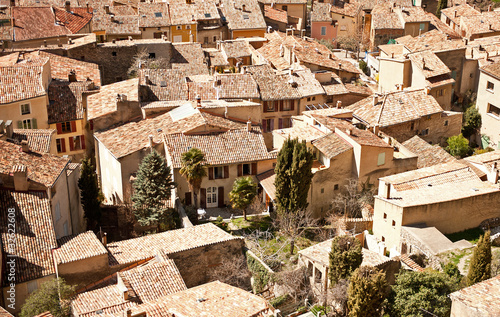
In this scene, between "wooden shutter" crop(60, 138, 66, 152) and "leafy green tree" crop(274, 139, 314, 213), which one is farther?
"wooden shutter" crop(60, 138, 66, 152)

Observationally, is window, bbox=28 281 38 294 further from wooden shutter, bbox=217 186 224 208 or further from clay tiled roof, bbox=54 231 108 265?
wooden shutter, bbox=217 186 224 208

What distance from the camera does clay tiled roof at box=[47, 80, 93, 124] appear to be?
55.6m

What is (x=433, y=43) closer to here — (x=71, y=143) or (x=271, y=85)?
(x=271, y=85)

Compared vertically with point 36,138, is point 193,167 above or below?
below

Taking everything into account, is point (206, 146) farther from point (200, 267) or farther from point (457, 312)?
point (457, 312)

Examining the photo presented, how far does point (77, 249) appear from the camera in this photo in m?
37.3

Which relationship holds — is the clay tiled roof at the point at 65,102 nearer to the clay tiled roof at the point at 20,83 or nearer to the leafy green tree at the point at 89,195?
the clay tiled roof at the point at 20,83

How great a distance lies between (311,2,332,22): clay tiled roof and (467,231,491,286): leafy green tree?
58581 millimetres

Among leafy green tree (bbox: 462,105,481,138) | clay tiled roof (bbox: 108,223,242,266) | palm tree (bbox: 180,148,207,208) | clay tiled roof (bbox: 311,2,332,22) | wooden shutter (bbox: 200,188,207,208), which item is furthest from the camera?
clay tiled roof (bbox: 311,2,332,22)

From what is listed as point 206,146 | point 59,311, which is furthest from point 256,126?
point 59,311

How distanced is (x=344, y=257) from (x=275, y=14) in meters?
57.9

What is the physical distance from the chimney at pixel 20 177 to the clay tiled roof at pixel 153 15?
138 ft

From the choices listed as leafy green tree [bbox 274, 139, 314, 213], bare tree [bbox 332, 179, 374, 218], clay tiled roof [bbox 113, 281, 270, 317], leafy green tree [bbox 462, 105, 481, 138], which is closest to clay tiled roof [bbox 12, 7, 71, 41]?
leafy green tree [bbox 274, 139, 314, 213]

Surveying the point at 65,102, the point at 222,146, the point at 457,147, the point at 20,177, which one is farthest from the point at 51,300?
the point at 457,147
